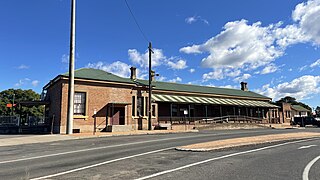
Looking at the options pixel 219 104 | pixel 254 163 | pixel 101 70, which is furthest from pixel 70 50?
pixel 219 104

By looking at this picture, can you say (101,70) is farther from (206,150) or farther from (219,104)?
(206,150)

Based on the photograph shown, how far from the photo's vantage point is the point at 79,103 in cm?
2584

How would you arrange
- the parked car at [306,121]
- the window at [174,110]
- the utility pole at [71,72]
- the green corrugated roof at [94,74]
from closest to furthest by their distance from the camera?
the utility pole at [71,72] → the green corrugated roof at [94,74] → the window at [174,110] → the parked car at [306,121]

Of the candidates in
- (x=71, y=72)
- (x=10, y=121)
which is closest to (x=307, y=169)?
(x=71, y=72)

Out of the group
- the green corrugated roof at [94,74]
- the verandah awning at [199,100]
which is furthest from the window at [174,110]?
the green corrugated roof at [94,74]

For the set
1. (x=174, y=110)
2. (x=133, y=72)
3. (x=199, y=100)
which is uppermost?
(x=133, y=72)

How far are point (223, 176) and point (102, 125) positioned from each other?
2083 cm

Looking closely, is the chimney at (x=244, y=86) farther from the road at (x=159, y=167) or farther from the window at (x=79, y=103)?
the road at (x=159, y=167)

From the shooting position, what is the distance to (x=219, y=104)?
38406mm

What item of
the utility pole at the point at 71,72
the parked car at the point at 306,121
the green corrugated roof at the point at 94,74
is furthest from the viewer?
the parked car at the point at 306,121

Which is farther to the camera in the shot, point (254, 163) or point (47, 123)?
point (47, 123)

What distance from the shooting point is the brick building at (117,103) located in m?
25.7

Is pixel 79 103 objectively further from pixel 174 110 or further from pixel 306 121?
pixel 306 121

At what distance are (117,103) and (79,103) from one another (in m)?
3.58
